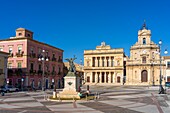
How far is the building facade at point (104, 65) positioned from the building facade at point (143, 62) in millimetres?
3636

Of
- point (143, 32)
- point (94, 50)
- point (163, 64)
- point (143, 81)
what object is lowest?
point (143, 81)

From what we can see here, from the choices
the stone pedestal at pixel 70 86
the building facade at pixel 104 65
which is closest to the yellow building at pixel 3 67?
the stone pedestal at pixel 70 86

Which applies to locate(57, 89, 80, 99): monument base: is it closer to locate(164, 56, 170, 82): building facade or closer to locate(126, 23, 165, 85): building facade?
locate(126, 23, 165, 85): building facade

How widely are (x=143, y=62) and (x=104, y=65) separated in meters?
14.1

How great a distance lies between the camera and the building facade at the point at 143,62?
77312 millimetres

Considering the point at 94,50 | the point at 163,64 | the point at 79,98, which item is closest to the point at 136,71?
the point at 163,64

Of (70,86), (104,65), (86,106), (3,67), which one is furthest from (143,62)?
(86,106)

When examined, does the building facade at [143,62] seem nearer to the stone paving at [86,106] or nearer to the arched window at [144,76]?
the arched window at [144,76]

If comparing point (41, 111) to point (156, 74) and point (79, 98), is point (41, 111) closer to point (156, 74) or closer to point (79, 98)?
point (79, 98)

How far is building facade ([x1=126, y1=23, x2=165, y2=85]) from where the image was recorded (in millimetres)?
77312

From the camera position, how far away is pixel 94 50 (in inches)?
3413

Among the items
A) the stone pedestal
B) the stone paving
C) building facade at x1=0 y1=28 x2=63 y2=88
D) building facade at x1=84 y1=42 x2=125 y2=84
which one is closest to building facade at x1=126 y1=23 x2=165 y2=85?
building facade at x1=84 y1=42 x2=125 y2=84

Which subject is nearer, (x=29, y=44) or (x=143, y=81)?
(x=29, y=44)

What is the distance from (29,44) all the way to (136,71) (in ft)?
132
